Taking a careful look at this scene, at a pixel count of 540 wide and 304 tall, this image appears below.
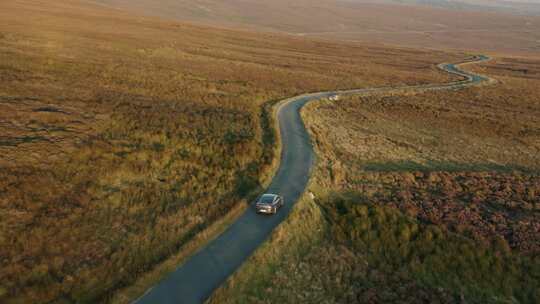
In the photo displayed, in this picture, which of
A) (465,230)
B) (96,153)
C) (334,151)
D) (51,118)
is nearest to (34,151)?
(96,153)

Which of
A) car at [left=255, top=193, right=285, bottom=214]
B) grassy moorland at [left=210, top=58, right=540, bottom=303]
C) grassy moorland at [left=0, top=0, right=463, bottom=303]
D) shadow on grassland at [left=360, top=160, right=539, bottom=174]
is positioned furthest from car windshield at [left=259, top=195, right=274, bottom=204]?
shadow on grassland at [left=360, top=160, right=539, bottom=174]

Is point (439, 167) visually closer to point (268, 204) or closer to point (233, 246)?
point (268, 204)

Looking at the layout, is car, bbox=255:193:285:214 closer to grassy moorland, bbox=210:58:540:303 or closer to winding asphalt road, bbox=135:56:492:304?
winding asphalt road, bbox=135:56:492:304

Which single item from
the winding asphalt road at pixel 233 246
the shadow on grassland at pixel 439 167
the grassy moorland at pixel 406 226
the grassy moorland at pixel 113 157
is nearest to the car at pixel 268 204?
the winding asphalt road at pixel 233 246

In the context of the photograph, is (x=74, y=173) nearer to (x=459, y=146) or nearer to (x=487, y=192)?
(x=487, y=192)

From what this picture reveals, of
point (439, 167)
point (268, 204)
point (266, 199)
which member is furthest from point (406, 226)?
point (439, 167)

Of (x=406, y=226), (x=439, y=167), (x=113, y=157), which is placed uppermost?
(x=113, y=157)
